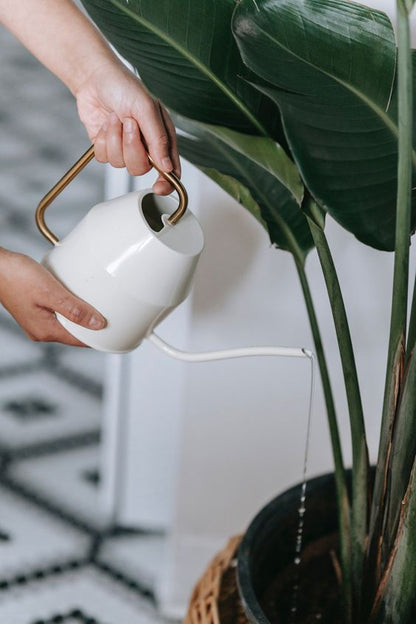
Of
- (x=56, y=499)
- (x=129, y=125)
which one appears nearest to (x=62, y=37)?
(x=129, y=125)

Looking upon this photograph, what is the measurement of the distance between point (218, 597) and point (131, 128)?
1.50 ft

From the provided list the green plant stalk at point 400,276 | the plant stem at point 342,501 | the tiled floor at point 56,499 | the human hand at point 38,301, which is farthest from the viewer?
the tiled floor at point 56,499

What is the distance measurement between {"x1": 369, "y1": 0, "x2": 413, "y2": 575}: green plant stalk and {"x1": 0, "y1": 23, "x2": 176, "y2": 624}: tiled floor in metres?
0.62

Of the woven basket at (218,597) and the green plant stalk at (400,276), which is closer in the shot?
the green plant stalk at (400,276)

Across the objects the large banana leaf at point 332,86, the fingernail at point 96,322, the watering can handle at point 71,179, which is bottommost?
the fingernail at point 96,322

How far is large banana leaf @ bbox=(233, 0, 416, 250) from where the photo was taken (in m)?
0.67

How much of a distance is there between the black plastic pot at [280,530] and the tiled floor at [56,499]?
17.5 inches

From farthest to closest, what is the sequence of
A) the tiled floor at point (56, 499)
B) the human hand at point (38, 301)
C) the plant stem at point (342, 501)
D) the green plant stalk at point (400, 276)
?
the tiled floor at point (56, 499)
the plant stem at point (342, 501)
the human hand at point (38, 301)
the green plant stalk at point (400, 276)

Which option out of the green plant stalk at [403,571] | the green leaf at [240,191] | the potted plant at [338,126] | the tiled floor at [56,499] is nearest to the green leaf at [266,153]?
the potted plant at [338,126]

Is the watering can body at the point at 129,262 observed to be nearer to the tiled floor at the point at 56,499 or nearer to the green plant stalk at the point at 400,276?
the green plant stalk at the point at 400,276

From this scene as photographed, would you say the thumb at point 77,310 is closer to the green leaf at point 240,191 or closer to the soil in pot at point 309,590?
the green leaf at point 240,191

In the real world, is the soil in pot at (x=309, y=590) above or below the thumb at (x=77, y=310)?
below

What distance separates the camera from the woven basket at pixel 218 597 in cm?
84

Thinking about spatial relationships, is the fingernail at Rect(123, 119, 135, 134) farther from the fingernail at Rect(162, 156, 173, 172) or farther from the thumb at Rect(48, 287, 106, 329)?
the thumb at Rect(48, 287, 106, 329)
